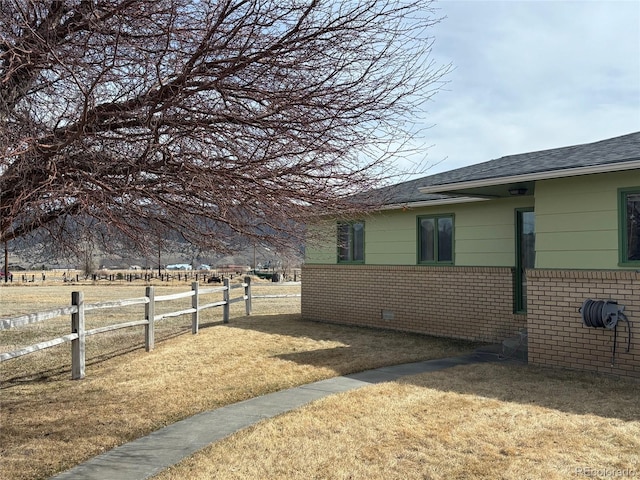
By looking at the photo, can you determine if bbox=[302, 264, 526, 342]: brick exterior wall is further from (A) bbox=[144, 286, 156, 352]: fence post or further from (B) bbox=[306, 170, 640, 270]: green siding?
(A) bbox=[144, 286, 156, 352]: fence post

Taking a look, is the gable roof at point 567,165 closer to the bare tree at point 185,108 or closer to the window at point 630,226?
the window at point 630,226

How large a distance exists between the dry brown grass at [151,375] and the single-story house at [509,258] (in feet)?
3.45

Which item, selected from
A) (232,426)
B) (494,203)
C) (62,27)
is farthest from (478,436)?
(494,203)

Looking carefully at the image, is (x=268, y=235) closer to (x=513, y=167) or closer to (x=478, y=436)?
(x=478, y=436)

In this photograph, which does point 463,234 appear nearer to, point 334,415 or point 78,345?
point 334,415

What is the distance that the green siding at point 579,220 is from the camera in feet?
29.9

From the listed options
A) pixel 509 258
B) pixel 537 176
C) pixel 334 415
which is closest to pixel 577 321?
pixel 537 176

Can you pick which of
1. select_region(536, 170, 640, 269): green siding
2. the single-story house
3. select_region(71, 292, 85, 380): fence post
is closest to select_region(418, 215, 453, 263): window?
the single-story house

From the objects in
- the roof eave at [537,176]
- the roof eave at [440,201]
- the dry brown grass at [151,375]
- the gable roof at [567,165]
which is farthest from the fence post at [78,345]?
the roof eave at [537,176]

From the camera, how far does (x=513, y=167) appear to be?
11039 mm

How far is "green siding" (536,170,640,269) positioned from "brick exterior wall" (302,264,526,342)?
2736 mm

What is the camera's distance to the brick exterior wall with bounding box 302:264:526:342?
12.8m

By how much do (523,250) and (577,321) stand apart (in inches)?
129

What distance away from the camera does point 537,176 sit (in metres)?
9.49
